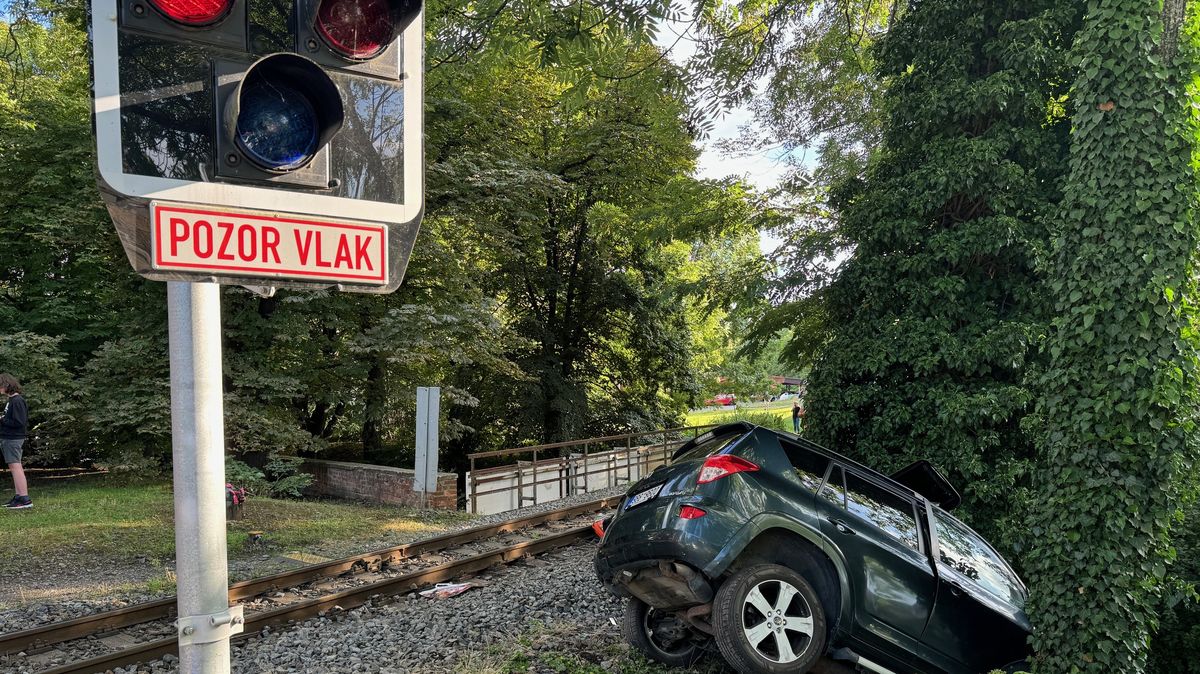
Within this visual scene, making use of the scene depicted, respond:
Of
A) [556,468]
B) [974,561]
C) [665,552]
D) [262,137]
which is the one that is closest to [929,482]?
[974,561]

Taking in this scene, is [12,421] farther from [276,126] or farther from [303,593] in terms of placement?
[276,126]

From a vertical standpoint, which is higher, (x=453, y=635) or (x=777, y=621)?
(x=777, y=621)

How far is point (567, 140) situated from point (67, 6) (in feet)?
39.8

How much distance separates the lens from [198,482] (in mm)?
1872

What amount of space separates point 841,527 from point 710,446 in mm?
1014

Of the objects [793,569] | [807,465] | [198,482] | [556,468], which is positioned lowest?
[556,468]

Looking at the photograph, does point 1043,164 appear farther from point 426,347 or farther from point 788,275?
point 426,347

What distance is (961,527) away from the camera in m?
6.14

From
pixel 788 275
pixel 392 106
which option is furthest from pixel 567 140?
pixel 392 106

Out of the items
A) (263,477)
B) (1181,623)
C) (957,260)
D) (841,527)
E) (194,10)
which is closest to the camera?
(194,10)

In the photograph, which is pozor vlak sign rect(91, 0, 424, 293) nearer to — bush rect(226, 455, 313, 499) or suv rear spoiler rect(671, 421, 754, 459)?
suv rear spoiler rect(671, 421, 754, 459)

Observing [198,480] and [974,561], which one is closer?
[198,480]

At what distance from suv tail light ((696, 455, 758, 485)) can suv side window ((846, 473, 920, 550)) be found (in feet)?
2.70

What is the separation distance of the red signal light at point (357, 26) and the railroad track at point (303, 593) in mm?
5201
